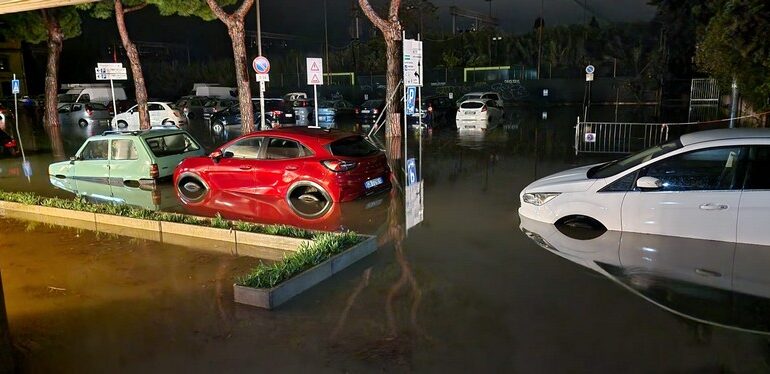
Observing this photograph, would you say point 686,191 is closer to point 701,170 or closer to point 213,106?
point 701,170

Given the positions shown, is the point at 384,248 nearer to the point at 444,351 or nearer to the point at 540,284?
the point at 540,284

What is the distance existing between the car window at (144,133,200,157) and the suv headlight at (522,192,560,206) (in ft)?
28.0

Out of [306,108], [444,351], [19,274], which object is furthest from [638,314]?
→ [306,108]

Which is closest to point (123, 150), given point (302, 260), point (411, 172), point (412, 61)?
point (411, 172)

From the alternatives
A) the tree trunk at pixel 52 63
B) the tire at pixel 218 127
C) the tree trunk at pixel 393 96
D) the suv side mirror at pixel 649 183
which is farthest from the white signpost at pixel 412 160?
the tree trunk at pixel 52 63

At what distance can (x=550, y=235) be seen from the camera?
8273 mm

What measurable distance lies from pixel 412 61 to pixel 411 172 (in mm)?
3132

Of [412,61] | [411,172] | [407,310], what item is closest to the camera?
[407,310]

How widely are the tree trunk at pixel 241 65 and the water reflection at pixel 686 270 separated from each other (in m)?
12.9

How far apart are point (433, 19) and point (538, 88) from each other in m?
13.4

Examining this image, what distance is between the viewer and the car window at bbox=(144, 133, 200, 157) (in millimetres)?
13266

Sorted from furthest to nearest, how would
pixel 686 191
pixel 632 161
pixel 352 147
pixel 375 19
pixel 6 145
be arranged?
pixel 375 19 → pixel 6 145 → pixel 352 147 → pixel 632 161 → pixel 686 191

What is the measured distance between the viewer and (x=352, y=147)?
10672mm

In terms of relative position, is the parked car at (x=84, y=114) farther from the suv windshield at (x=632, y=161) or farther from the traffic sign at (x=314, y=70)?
the suv windshield at (x=632, y=161)
